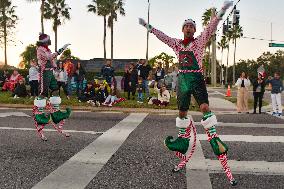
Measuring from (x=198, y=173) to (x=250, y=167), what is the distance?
0.89 m

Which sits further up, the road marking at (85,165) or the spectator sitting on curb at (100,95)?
the spectator sitting on curb at (100,95)

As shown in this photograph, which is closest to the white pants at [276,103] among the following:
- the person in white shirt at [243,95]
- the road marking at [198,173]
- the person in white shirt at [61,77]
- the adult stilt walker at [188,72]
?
the person in white shirt at [243,95]

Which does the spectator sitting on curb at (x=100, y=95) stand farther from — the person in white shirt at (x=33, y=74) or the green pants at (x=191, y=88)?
the green pants at (x=191, y=88)

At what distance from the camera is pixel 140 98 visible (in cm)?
1705

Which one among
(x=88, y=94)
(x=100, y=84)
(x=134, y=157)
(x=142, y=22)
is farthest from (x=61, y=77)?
(x=142, y=22)

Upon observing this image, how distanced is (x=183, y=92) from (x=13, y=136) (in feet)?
14.0

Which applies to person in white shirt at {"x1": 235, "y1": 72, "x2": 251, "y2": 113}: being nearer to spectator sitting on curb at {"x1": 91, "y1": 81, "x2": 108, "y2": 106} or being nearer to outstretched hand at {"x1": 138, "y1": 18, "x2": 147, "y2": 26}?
spectator sitting on curb at {"x1": 91, "y1": 81, "x2": 108, "y2": 106}

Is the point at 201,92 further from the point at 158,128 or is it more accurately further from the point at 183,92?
the point at 158,128

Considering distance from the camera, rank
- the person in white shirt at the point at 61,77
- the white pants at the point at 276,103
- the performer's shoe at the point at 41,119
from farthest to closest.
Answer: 1. the person in white shirt at the point at 61,77
2. the white pants at the point at 276,103
3. the performer's shoe at the point at 41,119

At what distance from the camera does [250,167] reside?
18.0ft

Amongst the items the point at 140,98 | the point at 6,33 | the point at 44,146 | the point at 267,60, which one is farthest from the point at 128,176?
the point at 267,60

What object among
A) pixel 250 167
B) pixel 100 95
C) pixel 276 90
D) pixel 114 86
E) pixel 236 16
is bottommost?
pixel 250 167

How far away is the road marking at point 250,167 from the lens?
5203 millimetres

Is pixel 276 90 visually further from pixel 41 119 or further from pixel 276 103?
pixel 41 119
